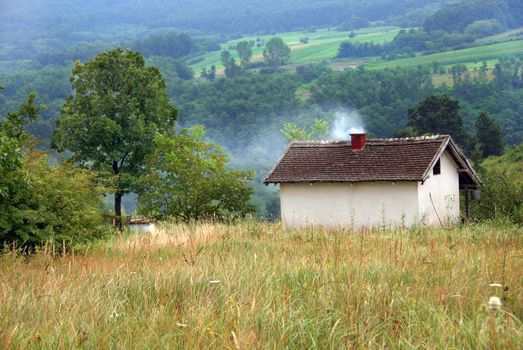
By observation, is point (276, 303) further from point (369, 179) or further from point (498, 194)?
point (498, 194)

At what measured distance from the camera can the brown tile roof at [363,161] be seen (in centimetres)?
3103

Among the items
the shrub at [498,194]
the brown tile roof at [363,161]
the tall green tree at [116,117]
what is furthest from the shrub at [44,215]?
the tall green tree at [116,117]

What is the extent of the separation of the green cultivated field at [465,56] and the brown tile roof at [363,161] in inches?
5355

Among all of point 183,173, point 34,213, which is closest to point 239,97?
point 183,173

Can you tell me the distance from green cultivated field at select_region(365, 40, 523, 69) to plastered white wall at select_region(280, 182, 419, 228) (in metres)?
138

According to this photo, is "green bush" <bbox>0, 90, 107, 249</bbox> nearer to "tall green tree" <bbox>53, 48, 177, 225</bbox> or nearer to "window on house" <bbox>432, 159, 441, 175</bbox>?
"window on house" <bbox>432, 159, 441, 175</bbox>

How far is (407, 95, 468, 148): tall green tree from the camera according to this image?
69.4 m

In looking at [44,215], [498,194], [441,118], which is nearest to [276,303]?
[44,215]

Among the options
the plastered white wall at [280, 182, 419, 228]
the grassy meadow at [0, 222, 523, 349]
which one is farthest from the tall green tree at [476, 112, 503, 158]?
the grassy meadow at [0, 222, 523, 349]

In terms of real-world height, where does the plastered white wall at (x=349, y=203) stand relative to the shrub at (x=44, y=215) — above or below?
below

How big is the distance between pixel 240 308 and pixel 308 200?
2773cm

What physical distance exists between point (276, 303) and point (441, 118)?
66359 mm

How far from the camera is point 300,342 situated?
4707 mm

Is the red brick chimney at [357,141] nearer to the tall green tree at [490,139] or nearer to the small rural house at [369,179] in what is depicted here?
the small rural house at [369,179]
